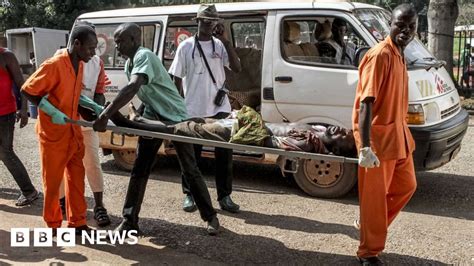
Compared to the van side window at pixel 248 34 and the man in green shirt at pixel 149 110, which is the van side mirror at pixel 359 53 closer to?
the van side window at pixel 248 34

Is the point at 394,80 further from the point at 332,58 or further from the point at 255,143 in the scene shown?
the point at 332,58

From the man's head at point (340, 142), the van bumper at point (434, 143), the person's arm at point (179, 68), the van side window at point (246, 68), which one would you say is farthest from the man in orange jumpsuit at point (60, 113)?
the van bumper at point (434, 143)

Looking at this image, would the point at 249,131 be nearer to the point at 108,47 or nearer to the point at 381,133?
the point at 381,133

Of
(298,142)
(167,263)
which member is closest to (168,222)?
(167,263)

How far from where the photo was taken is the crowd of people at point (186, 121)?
149 inches

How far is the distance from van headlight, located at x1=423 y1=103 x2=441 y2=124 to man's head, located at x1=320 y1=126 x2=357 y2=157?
3.47ft

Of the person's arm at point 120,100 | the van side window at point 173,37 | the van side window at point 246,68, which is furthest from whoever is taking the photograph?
the van side window at point 173,37

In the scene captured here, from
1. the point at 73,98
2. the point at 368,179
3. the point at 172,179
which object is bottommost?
the point at 172,179

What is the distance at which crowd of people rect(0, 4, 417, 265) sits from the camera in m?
3.79

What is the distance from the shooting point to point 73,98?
4.39m

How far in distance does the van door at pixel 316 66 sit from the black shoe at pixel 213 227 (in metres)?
1.71

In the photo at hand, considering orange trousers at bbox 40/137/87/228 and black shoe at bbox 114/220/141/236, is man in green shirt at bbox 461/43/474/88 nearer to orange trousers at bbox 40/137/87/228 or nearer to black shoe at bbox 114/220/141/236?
black shoe at bbox 114/220/141/236

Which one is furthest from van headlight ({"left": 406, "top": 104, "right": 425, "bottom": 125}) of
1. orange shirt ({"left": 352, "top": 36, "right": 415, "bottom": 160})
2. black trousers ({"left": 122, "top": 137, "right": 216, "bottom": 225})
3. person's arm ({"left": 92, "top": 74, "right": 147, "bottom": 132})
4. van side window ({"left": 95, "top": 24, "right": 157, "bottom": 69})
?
van side window ({"left": 95, "top": 24, "right": 157, "bottom": 69})

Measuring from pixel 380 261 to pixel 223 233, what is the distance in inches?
54.2
